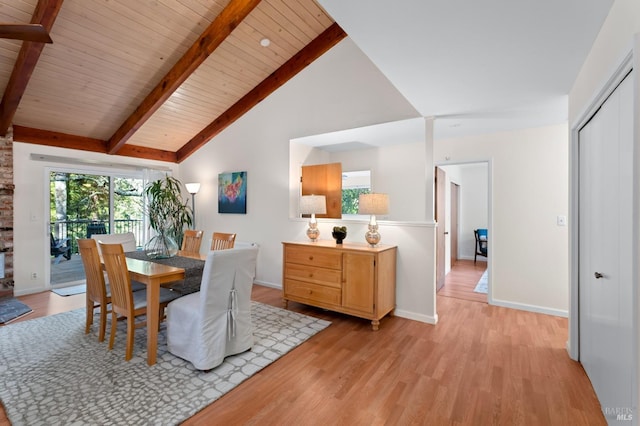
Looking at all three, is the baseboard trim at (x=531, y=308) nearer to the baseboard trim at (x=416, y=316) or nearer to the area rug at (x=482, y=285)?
the area rug at (x=482, y=285)

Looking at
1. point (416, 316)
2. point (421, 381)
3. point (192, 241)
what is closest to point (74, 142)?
point (192, 241)

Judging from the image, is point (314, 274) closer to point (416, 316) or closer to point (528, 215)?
point (416, 316)

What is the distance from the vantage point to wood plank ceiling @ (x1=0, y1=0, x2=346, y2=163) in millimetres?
3105

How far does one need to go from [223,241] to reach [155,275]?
4.39ft

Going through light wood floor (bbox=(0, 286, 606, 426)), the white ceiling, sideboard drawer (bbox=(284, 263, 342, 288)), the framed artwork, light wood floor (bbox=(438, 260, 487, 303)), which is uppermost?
the white ceiling

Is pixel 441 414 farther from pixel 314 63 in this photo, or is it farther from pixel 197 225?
pixel 197 225

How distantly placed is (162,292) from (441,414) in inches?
99.1

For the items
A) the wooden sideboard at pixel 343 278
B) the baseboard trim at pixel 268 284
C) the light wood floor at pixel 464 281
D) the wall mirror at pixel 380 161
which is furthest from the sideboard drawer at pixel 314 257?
the light wood floor at pixel 464 281

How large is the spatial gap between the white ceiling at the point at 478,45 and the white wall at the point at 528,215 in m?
0.81

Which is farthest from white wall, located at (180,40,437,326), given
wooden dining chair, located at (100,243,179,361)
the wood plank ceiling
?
wooden dining chair, located at (100,243,179,361)

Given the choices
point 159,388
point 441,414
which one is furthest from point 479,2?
point 159,388

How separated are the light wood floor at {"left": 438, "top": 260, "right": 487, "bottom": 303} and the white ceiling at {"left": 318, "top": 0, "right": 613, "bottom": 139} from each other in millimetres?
2587

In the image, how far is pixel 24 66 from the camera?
3.10 meters
